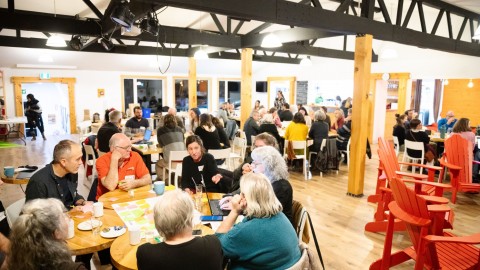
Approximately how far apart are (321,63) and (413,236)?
1111cm

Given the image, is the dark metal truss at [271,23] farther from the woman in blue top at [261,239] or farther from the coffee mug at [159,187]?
the woman in blue top at [261,239]

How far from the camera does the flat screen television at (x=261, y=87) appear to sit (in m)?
15.9

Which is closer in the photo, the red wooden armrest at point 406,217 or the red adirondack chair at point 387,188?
the red wooden armrest at point 406,217

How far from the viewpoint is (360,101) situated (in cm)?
521

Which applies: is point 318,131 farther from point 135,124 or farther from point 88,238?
point 88,238

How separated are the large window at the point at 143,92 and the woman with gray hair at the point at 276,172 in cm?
1209

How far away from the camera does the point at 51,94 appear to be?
13.2 meters

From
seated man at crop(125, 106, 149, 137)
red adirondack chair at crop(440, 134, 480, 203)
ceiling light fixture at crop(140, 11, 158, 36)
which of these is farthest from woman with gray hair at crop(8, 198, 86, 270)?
seated man at crop(125, 106, 149, 137)

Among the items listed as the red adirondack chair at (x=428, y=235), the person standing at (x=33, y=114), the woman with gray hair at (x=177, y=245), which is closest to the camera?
the woman with gray hair at (x=177, y=245)

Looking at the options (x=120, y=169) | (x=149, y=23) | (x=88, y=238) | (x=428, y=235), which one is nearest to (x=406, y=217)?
(x=428, y=235)

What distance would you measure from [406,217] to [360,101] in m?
2.73

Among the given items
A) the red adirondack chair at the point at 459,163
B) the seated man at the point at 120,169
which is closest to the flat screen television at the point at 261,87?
the red adirondack chair at the point at 459,163

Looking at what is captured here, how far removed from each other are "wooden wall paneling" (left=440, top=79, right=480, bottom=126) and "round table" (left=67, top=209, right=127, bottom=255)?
10.9 m

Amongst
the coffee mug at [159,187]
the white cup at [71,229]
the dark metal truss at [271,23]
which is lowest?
the white cup at [71,229]
